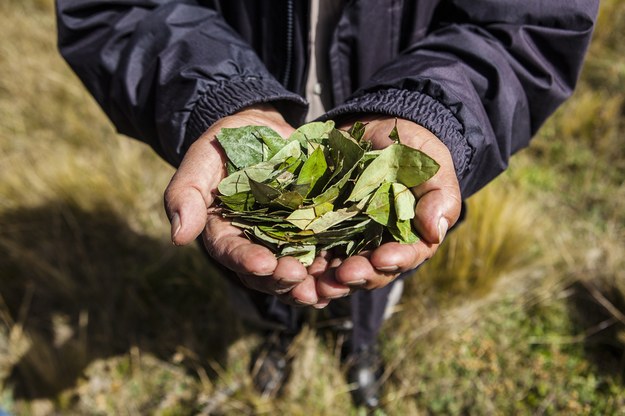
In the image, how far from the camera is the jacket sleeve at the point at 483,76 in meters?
1.43

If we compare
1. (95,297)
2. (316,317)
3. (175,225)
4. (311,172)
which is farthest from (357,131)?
(95,297)

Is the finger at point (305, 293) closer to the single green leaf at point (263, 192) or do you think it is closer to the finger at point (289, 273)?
the finger at point (289, 273)

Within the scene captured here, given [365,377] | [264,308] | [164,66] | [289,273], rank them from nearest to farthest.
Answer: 1. [289,273]
2. [164,66]
3. [264,308]
4. [365,377]

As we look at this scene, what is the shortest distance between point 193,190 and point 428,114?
64cm

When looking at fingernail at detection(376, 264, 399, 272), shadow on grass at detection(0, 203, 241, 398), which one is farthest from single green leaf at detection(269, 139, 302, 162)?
shadow on grass at detection(0, 203, 241, 398)

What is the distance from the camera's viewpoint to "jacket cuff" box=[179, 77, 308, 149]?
5.04ft

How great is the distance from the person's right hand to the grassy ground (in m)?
1.05

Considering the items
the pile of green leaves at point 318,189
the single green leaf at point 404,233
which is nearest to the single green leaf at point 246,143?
the pile of green leaves at point 318,189

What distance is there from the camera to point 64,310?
9.31 ft

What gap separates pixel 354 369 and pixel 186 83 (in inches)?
57.8

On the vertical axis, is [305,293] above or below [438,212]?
below

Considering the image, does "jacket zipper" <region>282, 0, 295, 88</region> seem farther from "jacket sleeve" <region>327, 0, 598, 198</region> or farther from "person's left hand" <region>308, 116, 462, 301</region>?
"person's left hand" <region>308, 116, 462, 301</region>

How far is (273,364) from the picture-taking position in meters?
2.45

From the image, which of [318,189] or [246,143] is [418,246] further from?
[246,143]
